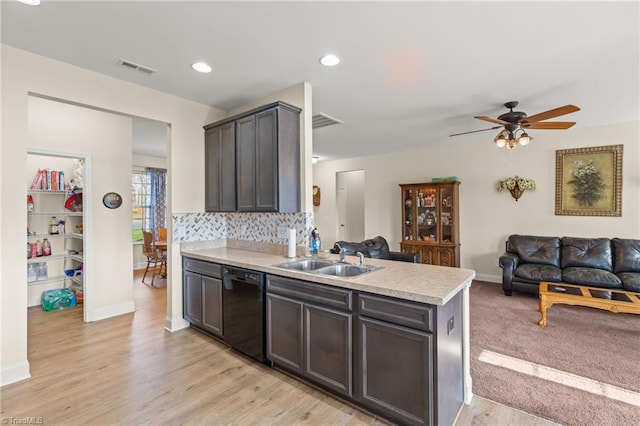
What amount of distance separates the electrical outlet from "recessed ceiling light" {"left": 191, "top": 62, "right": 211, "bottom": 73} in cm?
173

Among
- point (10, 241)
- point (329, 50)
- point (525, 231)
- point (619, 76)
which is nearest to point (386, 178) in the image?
point (525, 231)

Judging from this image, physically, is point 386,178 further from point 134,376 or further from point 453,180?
point 134,376

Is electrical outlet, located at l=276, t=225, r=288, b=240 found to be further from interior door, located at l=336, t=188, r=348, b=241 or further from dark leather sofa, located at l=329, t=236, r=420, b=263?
interior door, located at l=336, t=188, r=348, b=241

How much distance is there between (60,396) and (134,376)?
1.53 ft

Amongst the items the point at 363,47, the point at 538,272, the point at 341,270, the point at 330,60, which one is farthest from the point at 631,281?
the point at 330,60

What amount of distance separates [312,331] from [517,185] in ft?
15.9

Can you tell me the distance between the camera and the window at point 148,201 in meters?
7.07

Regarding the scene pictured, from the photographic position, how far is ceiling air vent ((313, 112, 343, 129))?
13.8ft

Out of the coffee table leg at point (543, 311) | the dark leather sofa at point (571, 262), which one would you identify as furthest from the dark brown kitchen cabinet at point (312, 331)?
the dark leather sofa at point (571, 262)

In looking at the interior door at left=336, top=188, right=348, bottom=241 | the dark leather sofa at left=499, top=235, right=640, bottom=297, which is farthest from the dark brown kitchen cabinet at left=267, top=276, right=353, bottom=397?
the interior door at left=336, top=188, right=348, bottom=241

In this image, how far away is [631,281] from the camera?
3.86 metres

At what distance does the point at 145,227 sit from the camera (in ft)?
23.5

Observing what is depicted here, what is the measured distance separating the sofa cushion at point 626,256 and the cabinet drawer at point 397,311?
4379mm

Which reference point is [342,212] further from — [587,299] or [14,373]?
[14,373]
